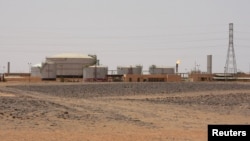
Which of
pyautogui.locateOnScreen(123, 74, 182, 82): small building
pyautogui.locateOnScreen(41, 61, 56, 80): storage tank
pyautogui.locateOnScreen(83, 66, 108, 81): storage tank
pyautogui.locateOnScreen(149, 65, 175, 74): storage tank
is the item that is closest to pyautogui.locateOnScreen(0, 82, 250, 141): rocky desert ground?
pyautogui.locateOnScreen(123, 74, 182, 82): small building

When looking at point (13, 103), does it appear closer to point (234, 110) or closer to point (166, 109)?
point (166, 109)

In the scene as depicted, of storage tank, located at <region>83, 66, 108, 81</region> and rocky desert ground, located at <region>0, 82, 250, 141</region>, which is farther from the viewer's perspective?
storage tank, located at <region>83, 66, 108, 81</region>

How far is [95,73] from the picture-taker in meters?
89.2

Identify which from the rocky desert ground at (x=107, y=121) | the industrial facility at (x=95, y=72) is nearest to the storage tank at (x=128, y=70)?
the industrial facility at (x=95, y=72)

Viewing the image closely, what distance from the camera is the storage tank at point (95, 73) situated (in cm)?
8888

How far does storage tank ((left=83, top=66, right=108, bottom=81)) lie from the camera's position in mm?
88875

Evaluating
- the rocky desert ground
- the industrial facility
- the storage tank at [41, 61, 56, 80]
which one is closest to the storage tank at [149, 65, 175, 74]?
the industrial facility

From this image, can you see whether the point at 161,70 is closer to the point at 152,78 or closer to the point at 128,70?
the point at 128,70

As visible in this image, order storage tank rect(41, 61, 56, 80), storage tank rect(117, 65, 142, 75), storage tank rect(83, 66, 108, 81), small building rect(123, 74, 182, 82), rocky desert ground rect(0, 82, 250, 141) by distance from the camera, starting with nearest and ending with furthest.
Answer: rocky desert ground rect(0, 82, 250, 141)
small building rect(123, 74, 182, 82)
storage tank rect(83, 66, 108, 81)
storage tank rect(41, 61, 56, 80)
storage tank rect(117, 65, 142, 75)

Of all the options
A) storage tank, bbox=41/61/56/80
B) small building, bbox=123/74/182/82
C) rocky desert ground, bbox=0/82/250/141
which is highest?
storage tank, bbox=41/61/56/80

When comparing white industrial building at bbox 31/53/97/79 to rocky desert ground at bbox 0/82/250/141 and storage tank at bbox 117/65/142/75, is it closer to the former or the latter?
storage tank at bbox 117/65/142/75

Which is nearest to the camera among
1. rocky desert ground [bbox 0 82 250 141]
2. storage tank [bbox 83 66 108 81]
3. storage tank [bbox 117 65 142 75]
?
rocky desert ground [bbox 0 82 250 141]

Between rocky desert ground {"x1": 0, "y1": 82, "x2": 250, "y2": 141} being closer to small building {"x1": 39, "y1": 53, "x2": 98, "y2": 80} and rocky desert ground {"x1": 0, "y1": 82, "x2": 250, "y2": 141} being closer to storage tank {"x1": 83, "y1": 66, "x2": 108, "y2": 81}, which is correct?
storage tank {"x1": 83, "y1": 66, "x2": 108, "y2": 81}

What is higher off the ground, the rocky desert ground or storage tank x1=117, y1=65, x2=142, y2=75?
storage tank x1=117, y1=65, x2=142, y2=75
